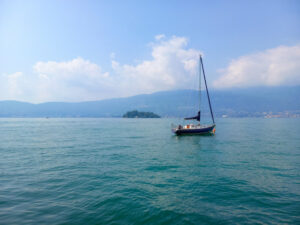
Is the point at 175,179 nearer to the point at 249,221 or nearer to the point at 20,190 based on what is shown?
the point at 249,221

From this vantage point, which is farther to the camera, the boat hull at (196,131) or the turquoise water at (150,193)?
the boat hull at (196,131)

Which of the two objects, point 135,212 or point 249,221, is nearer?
point 249,221

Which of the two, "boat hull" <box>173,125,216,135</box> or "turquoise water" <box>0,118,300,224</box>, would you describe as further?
"boat hull" <box>173,125,216,135</box>

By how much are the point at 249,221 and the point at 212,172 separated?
288 inches

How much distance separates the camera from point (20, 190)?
11.4 metres

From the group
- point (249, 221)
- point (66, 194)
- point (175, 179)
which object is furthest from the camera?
point (175, 179)

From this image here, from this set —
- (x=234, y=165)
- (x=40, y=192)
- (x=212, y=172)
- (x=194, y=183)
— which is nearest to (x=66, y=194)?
(x=40, y=192)

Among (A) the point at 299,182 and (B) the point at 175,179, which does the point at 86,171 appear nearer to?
(B) the point at 175,179

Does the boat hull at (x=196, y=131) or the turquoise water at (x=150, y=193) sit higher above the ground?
the boat hull at (x=196, y=131)

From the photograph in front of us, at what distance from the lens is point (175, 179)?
1343 cm

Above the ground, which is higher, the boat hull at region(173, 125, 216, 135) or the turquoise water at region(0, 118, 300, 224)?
the boat hull at region(173, 125, 216, 135)

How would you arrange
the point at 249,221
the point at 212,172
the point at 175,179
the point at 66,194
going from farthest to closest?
the point at 212,172 < the point at 175,179 < the point at 66,194 < the point at 249,221

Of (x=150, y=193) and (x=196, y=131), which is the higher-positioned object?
(x=196, y=131)

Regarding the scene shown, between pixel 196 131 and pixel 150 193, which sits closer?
pixel 150 193
